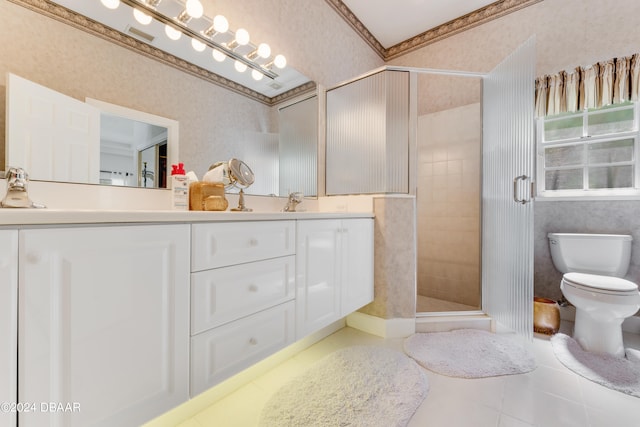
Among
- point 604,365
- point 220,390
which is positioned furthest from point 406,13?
point 220,390

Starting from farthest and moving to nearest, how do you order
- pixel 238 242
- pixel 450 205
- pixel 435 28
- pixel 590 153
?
pixel 435 28 < pixel 450 205 < pixel 590 153 < pixel 238 242

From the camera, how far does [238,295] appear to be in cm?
100

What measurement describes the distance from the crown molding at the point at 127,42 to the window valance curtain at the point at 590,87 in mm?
2183

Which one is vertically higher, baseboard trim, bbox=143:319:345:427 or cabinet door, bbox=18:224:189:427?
cabinet door, bbox=18:224:189:427

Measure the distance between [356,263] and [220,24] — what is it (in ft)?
5.13

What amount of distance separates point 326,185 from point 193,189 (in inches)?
42.9

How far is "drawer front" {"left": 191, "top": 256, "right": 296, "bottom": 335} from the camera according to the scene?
2.92ft

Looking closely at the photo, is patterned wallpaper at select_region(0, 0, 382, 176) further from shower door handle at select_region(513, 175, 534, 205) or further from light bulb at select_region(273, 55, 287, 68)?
shower door handle at select_region(513, 175, 534, 205)

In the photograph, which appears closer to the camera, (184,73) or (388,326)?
(184,73)

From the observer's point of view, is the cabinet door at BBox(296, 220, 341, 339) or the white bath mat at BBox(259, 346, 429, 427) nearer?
the white bath mat at BBox(259, 346, 429, 427)

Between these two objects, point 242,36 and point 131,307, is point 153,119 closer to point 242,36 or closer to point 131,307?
point 242,36

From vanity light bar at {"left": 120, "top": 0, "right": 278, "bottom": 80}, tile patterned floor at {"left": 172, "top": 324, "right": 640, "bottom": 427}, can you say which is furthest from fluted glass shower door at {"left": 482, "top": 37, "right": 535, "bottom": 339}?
vanity light bar at {"left": 120, "top": 0, "right": 278, "bottom": 80}

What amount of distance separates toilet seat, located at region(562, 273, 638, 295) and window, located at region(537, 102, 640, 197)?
0.76m

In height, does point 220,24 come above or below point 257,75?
above
